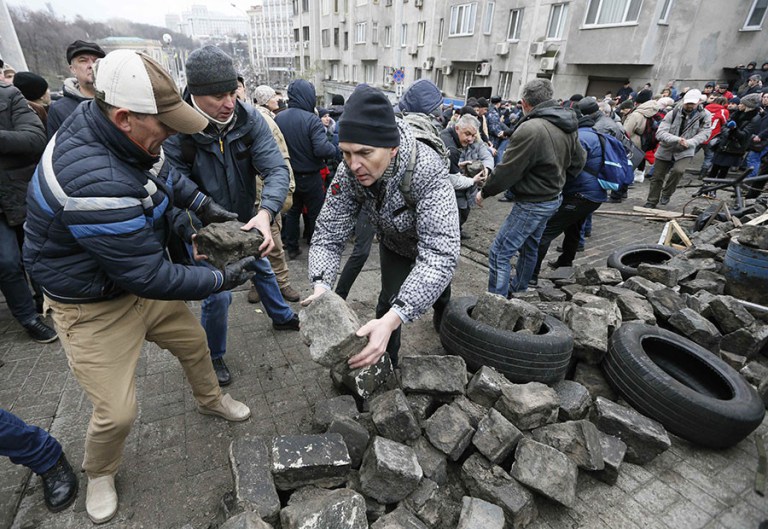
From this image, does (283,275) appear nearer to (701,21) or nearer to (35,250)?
(35,250)

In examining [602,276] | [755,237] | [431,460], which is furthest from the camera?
[602,276]

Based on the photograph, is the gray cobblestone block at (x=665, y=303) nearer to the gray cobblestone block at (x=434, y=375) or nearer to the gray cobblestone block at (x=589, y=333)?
the gray cobblestone block at (x=589, y=333)

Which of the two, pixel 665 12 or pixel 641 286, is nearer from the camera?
pixel 641 286

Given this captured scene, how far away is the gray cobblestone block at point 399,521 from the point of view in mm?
2016

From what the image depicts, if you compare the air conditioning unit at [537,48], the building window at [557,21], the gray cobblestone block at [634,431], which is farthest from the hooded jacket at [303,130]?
the building window at [557,21]

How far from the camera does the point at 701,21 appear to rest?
15531 millimetres

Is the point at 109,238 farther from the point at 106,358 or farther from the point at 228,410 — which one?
the point at 228,410

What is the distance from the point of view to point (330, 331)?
212 centimetres

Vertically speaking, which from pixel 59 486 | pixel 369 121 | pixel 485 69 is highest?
pixel 485 69

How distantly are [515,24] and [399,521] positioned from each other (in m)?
25.5

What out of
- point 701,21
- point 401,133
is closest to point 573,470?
point 401,133

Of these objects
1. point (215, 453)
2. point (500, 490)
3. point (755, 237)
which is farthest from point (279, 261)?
point (755, 237)

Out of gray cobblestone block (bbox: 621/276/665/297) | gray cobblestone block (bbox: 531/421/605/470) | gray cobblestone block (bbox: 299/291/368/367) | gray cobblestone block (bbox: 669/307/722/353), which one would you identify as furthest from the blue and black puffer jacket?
gray cobblestone block (bbox: 621/276/665/297)

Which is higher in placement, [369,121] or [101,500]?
[369,121]
